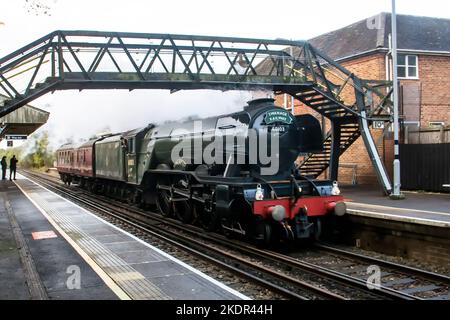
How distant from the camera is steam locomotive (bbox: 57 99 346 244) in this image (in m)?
9.17

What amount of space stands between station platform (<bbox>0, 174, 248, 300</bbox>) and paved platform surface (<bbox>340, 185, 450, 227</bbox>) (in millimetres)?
4474

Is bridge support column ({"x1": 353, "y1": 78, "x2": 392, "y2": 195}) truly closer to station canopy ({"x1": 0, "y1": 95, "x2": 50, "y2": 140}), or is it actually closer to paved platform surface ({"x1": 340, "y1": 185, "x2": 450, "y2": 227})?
paved platform surface ({"x1": 340, "y1": 185, "x2": 450, "y2": 227})

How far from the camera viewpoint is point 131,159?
50.7 feet

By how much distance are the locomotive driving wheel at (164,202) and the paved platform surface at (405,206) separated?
16.3 feet

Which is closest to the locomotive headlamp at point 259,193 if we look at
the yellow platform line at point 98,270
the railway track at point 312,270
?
the railway track at point 312,270

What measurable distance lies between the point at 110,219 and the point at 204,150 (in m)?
4.43

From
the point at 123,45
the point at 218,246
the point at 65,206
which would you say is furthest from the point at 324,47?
the point at 218,246

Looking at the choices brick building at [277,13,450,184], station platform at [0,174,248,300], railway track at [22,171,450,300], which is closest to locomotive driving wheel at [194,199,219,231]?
railway track at [22,171,450,300]

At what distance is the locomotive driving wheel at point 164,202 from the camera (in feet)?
43.3

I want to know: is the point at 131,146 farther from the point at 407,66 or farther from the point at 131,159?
the point at 407,66

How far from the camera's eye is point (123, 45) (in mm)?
12867

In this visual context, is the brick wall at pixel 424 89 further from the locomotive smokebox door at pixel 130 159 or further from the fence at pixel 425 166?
the locomotive smokebox door at pixel 130 159

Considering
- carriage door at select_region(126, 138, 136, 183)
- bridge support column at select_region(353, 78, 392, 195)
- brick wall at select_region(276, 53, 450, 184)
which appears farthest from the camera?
brick wall at select_region(276, 53, 450, 184)
